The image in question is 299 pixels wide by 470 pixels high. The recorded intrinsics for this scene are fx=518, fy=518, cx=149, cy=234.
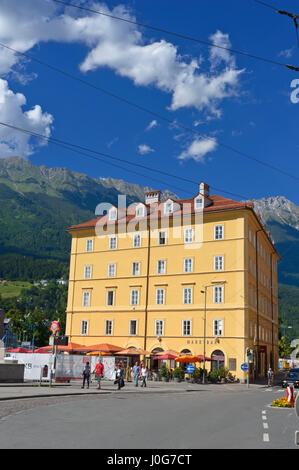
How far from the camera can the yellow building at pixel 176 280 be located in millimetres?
58188

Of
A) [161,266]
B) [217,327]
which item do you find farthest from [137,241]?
[217,327]

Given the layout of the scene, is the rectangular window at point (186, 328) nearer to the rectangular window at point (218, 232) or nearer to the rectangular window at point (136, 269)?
the rectangular window at point (136, 269)

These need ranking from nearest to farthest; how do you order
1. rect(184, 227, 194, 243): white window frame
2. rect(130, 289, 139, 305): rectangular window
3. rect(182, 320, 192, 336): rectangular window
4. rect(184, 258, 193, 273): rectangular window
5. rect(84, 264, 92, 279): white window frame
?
rect(182, 320, 192, 336): rectangular window → rect(184, 258, 193, 273): rectangular window → rect(184, 227, 194, 243): white window frame → rect(130, 289, 139, 305): rectangular window → rect(84, 264, 92, 279): white window frame

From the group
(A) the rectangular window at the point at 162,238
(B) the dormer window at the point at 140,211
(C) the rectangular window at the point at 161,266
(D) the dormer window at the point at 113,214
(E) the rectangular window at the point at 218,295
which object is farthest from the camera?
(D) the dormer window at the point at 113,214

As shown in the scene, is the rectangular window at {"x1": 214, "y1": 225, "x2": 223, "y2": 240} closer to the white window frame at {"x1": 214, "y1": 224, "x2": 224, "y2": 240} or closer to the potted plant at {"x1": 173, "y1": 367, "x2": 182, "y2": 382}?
the white window frame at {"x1": 214, "y1": 224, "x2": 224, "y2": 240}

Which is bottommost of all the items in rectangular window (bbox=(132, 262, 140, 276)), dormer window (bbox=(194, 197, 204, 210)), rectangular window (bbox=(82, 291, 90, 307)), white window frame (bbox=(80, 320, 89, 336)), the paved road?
the paved road

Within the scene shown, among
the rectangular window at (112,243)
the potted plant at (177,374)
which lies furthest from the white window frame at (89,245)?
the potted plant at (177,374)

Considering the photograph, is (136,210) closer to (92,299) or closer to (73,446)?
(92,299)

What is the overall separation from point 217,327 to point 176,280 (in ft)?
25.9

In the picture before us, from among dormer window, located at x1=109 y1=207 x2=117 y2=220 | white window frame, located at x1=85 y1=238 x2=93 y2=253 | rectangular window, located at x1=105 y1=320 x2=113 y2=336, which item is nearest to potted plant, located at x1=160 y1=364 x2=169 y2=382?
rectangular window, located at x1=105 y1=320 x2=113 y2=336

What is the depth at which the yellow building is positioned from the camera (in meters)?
58.2

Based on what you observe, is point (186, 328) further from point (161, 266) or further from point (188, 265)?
point (161, 266)

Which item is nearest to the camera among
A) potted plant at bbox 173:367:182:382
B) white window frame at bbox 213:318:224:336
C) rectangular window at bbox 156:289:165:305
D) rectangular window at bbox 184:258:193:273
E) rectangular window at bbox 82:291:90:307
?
potted plant at bbox 173:367:182:382
